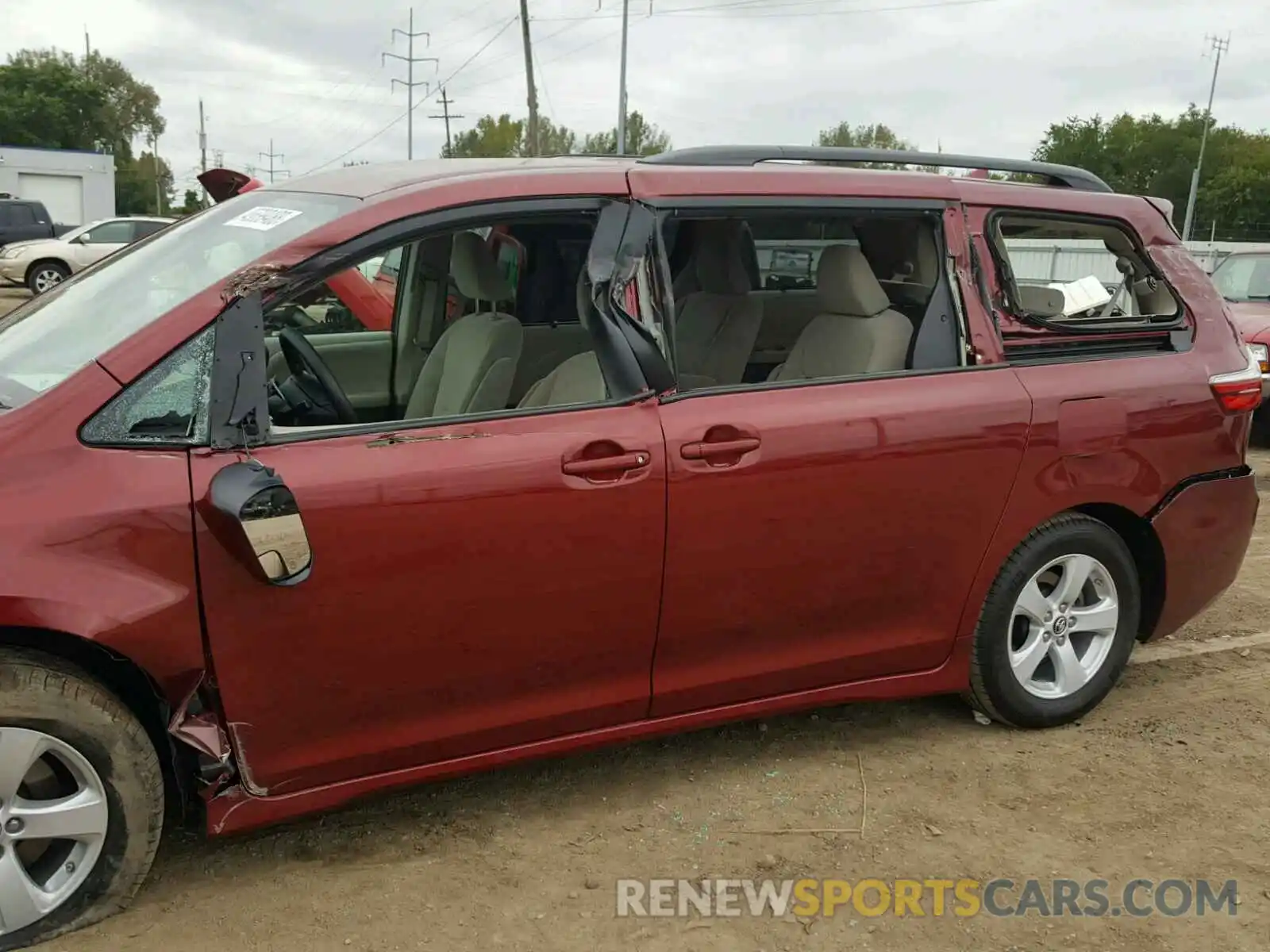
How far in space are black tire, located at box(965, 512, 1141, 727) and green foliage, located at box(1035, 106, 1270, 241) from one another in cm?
6748

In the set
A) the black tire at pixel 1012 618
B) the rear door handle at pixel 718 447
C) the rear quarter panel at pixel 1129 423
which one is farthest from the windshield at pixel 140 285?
the black tire at pixel 1012 618

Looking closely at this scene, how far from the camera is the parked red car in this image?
96.1 inches

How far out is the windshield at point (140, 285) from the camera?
261 centimetres

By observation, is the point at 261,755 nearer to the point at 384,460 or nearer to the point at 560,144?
the point at 384,460

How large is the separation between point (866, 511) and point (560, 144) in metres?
49.6

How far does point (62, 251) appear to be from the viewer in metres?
20.6

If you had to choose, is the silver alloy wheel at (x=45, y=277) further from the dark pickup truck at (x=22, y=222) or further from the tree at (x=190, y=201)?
the tree at (x=190, y=201)

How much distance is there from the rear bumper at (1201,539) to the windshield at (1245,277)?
285 inches

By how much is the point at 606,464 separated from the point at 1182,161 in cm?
8391

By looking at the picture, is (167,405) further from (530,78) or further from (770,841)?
(530,78)

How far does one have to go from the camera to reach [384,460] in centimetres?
261

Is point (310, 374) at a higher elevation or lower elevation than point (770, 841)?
higher

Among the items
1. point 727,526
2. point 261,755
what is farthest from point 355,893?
point 727,526

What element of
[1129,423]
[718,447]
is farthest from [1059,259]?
[718,447]
